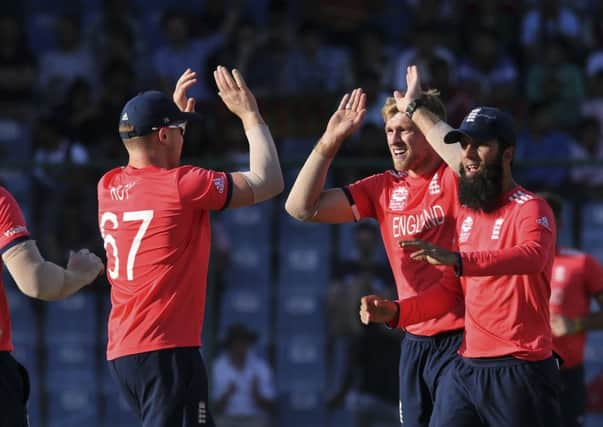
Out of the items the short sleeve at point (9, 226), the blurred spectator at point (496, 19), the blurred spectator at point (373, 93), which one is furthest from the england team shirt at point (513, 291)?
the blurred spectator at point (496, 19)

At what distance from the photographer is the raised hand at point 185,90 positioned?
662cm

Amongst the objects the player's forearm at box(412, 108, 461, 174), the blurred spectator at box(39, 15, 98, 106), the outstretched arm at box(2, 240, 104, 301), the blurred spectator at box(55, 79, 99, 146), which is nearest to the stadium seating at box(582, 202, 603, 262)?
the player's forearm at box(412, 108, 461, 174)

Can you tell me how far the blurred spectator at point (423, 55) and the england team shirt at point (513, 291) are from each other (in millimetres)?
6141

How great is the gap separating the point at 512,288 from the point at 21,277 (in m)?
2.28

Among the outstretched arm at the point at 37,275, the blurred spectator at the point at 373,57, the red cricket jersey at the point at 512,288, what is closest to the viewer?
the outstretched arm at the point at 37,275

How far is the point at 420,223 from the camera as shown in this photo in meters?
6.57

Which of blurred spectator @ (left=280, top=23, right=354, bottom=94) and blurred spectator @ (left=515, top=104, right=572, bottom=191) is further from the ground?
blurred spectator @ (left=280, top=23, right=354, bottom=94)

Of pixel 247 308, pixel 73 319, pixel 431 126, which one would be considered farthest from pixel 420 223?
pixel 73 319

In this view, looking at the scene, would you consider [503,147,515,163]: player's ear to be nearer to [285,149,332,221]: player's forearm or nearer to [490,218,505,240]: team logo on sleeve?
[490,218,505,240]: team logo on sleeve

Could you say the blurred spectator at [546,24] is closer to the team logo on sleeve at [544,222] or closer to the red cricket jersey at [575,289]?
the red cricket jersey at [575,289]

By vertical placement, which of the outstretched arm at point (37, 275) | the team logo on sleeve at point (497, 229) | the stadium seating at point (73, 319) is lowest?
the stadium seating at point (73, 319)

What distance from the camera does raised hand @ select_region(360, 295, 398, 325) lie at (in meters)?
6.16

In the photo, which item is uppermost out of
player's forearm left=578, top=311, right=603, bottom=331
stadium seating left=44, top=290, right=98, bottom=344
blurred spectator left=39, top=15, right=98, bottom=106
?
blurred spectator left=39, top=15, right=98, bottom=106

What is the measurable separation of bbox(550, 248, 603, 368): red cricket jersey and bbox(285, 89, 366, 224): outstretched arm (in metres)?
2.32
